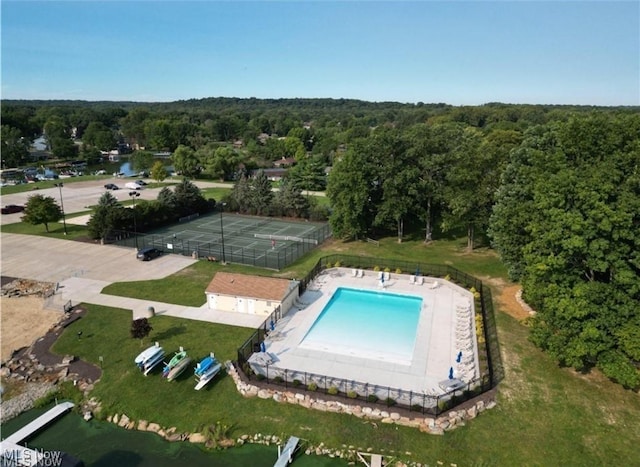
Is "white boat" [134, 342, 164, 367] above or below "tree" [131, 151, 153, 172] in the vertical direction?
below

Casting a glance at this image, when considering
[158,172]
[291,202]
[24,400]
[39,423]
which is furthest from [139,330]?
[158,172]

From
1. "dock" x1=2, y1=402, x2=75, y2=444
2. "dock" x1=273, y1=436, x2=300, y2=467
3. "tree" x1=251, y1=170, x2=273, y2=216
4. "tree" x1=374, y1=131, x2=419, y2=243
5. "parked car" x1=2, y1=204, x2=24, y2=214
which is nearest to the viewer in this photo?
"dock" x1=273, y1=436, x2=300, y2=467

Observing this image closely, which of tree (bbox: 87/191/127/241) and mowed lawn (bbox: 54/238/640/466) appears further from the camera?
tree (bbox: 87/191/127/241)

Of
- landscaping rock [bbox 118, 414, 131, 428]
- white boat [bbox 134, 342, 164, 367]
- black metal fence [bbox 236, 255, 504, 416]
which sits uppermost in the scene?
white boat [bbox 134, 342, 164, 367]

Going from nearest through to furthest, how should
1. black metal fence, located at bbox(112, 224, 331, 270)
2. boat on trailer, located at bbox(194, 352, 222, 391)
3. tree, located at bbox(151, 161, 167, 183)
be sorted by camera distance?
boat on trailer, located at bbox(194, 352, 222, 391) < black metal fence, located at bbox(112, 224, 331, 270) < tree, located at bbox(151, 161, 167, 183)

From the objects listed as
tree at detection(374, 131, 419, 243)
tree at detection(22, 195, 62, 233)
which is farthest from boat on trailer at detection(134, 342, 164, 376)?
tree at detection(22, 195, 62, 233)

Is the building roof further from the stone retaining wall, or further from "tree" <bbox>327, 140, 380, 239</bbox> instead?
"tree" <bbox>327, 140, 380, 239</bbox>

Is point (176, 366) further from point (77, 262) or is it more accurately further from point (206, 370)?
point (77, 262)
